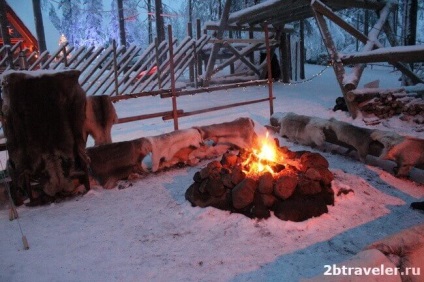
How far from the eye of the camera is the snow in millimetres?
2816

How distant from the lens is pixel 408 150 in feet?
14.2

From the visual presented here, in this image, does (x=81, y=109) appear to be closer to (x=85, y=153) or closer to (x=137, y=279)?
(x=85, y=153)

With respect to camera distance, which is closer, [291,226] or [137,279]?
[137,279]

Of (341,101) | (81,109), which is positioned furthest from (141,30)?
(81,109)

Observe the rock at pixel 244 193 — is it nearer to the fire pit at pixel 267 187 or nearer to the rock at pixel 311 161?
the fire pit at pixel 267 187

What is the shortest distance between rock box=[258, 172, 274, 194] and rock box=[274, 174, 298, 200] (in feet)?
0.18

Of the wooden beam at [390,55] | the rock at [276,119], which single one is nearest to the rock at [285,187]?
the rock at [276,119]

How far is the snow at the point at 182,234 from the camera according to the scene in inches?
111

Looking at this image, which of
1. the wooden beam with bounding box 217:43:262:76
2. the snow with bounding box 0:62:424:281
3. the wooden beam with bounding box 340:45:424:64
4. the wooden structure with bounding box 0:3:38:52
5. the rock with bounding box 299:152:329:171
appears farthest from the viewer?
the wooden structure with bounding box 0:3:38:52

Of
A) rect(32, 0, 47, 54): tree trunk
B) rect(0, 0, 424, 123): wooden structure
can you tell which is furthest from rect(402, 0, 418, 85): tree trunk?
rect(32, 0, 47, 54): tree trunk

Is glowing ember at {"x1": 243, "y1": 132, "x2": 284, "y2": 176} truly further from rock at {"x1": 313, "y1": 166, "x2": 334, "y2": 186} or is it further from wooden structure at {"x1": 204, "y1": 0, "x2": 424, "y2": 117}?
wooden structure at {"x1": 204, "y1": 0, "x2": 424, "y2": 117}

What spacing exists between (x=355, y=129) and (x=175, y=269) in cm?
363

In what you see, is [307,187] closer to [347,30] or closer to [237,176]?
[237,176]

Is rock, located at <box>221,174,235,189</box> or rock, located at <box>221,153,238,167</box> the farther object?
rock, located at <box>221,153,238,167</box>
